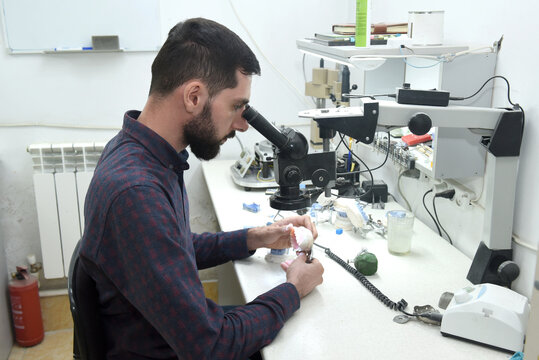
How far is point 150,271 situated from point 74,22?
79.0 inches

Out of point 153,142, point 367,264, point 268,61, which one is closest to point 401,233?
point 367,264

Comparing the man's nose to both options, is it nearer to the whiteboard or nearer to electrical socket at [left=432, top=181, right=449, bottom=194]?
electrical socket at [left=432, top=181, right=449, bottom=194]

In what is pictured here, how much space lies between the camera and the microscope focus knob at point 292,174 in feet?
4.30

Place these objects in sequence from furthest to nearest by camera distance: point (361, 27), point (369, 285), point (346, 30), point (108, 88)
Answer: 1. point (108, 88)
2. point (346, 30)
3. point (361, 27)
4. point (369, 285)

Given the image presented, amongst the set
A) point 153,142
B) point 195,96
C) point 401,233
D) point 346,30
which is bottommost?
point 401,233

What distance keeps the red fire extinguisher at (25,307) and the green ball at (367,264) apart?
1932mm

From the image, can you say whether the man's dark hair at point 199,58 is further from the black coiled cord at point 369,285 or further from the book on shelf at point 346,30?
the book on shelf at point 346,30

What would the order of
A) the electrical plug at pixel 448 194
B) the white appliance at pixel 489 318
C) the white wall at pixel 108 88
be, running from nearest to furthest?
the white appliance at pixel 489 318 < the electrical plug at pixel 448 194 < the white wall at pixel 108 88

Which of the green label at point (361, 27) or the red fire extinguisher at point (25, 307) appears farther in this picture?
the red fire extinguisher at point (25, 307)

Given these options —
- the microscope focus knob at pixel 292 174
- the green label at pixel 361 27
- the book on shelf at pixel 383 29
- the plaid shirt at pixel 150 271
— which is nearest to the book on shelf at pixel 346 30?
the book on shelf at pixel 383 29

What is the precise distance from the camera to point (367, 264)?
4.86 feet

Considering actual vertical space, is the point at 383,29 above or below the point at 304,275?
above

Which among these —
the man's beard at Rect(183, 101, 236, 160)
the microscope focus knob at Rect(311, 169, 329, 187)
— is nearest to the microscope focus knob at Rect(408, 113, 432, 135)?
the microscope focus knob at Rect(311, 169, 329, 187)

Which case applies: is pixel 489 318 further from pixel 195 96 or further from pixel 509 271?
pixel 195 96
